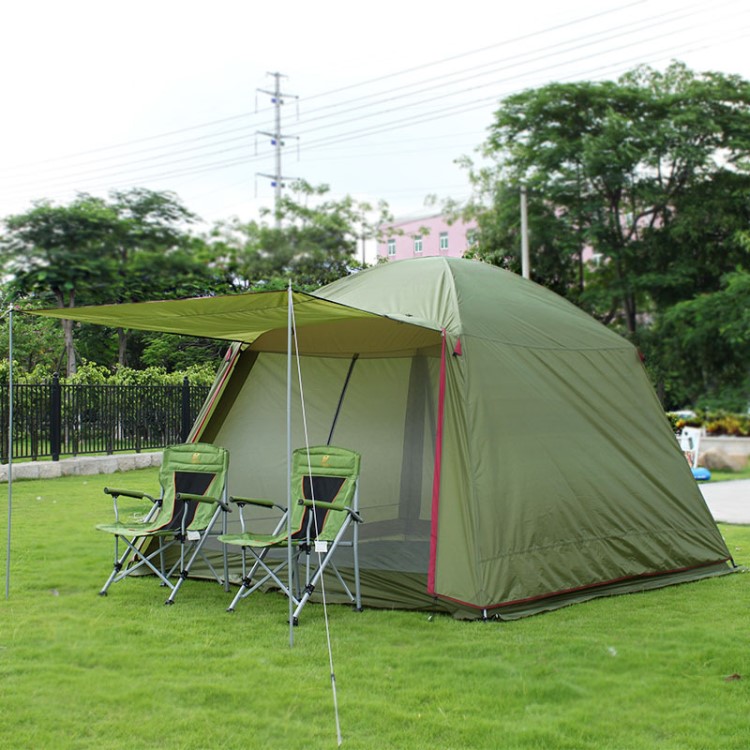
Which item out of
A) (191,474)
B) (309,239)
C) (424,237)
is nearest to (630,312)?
(424,237)

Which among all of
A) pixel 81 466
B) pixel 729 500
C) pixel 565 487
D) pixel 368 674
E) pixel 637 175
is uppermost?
pixel 637 175

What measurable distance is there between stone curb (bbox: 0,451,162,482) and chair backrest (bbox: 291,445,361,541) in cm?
648

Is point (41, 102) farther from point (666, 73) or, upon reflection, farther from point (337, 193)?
point (666, 73)

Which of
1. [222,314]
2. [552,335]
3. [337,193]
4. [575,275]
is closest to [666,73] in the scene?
[575,275]

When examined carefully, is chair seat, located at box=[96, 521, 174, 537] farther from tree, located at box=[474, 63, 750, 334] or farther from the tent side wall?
tree, located at box=[474, 63, 750, 334]

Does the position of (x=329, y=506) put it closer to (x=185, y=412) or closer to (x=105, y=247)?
Result: (x=105, y=247)

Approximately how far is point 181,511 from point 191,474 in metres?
0.27

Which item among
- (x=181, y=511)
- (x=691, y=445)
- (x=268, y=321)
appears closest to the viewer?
(x=268, y=321)

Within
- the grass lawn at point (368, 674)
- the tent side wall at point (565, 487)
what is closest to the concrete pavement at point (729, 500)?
the tent side wall at point (565, 487)

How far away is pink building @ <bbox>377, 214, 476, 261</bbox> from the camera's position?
76.4 feet

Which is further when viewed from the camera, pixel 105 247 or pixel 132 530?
pixel 132 530

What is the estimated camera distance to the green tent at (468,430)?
192 inches

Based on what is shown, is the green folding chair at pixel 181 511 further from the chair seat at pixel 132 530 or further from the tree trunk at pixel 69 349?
the tree trunk at pixel 69 349

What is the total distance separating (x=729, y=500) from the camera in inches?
408
